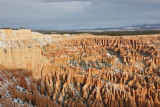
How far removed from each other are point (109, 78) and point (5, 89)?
1364cm

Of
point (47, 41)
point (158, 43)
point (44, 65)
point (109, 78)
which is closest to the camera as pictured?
point (44, 65)

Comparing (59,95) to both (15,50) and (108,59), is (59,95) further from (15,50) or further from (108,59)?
(108,59)

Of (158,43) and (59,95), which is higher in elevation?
(158,43)

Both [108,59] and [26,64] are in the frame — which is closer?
[26,64]

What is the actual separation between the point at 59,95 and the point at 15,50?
7425mm

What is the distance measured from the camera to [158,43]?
40188mm

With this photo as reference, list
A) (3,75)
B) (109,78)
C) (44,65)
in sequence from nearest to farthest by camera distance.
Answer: (3,75), (44,65), (109,78)

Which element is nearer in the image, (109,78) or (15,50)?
(15,50)

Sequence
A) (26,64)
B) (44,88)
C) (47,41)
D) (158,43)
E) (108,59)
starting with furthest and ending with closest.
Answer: (158,43) < (47,41) < (108,59) < (26,64) < (44,88)

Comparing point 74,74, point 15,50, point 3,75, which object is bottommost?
point 74,74

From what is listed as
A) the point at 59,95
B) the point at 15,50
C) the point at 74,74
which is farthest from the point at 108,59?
the point at 15,50

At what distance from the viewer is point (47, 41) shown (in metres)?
32.7

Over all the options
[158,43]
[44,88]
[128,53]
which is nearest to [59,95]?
[44,88]

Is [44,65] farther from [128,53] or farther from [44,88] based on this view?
[128,53]
